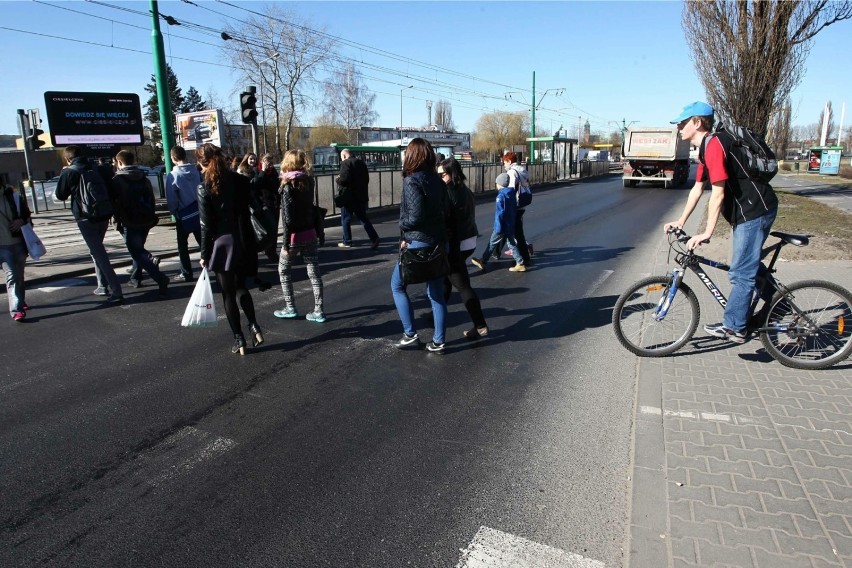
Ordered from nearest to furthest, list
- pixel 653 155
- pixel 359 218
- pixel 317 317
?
pixel 317 317, pixel 359 218, pixel 653 155

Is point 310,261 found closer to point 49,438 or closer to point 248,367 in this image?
point 248,367

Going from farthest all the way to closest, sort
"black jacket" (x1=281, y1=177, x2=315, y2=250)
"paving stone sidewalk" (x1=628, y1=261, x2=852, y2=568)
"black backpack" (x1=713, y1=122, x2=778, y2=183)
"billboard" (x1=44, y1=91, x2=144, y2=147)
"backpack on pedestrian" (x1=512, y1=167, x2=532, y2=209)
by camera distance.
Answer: "billboard" (x1=44, y1=91, x2=144, y2=147) < "backpack on pedestrian" (x1=512, y1=167, x2=532, y2=209) < "black jacket" (x1=281, y1=177, x2=315, y2=250) < "black backpack" (x1=713, y1=122, x2=778, y2=183) < "paving stone sidewalk" (x1=628, y1=261, x2=852, y2=568)

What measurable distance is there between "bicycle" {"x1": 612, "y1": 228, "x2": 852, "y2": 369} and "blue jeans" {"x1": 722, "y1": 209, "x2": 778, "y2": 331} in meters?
0.09

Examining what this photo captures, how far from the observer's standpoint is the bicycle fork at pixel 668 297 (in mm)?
4621

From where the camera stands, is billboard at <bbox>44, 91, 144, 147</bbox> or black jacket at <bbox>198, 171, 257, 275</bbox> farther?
billboard at <bbox>44, 91, 144, 147</bbox>

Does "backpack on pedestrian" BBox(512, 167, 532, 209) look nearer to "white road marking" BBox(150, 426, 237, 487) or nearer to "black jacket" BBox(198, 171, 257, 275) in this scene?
"black jacket" BBox(198, 171, 257, 275)

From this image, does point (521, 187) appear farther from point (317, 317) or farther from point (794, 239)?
point (794, 239)

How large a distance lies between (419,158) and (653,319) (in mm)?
2328

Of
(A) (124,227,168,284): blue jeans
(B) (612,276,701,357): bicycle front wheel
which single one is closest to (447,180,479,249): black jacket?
(B) (612,276,701,357): bicycle front wheel

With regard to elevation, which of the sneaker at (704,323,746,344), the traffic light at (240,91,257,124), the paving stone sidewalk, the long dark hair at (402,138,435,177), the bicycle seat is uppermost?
the traffic light at (240,91,257,124)

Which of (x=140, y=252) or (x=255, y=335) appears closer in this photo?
(x=255, y=335)

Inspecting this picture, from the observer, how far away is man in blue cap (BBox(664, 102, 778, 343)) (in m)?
4.20

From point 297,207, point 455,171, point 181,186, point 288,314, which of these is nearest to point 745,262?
point 455,171

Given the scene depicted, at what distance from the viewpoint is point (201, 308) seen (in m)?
4.98
